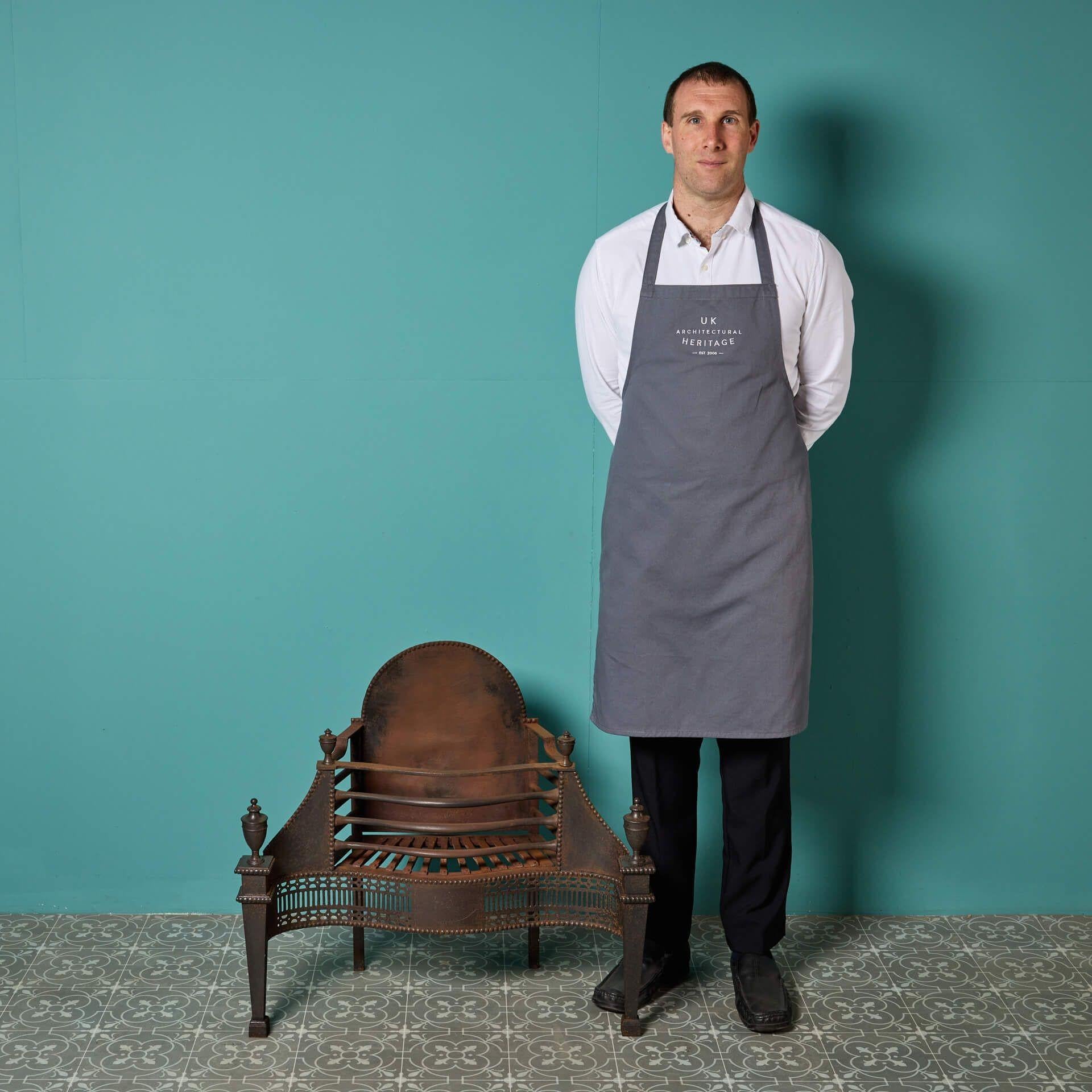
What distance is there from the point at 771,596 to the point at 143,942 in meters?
1.69

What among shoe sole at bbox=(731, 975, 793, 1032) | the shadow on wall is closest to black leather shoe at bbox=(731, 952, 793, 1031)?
shoe sole at bbox=(731, 975, 793, 1032)

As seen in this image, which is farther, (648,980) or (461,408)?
(461,408)

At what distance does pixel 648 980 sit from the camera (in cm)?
265

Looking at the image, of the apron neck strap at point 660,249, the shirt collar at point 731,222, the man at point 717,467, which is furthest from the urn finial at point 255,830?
the shirt collar at point 731,222

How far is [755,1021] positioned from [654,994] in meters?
0.23

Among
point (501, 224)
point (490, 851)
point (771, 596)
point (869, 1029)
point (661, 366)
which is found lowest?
point (869, 1029)

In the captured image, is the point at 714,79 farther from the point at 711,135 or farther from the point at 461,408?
the point at 461,408

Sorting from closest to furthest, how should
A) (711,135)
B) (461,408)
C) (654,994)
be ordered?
(711,135), (654,994), (461,408)

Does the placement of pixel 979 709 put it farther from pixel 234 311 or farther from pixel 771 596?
pixel 234 311

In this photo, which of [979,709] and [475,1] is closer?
[475,1]

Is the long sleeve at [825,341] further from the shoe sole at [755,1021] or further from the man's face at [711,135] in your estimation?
the shoe sole at [755,1021]

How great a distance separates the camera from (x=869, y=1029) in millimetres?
2588

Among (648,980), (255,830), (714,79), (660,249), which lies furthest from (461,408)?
(648,980)

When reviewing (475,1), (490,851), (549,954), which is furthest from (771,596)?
(475,1)
